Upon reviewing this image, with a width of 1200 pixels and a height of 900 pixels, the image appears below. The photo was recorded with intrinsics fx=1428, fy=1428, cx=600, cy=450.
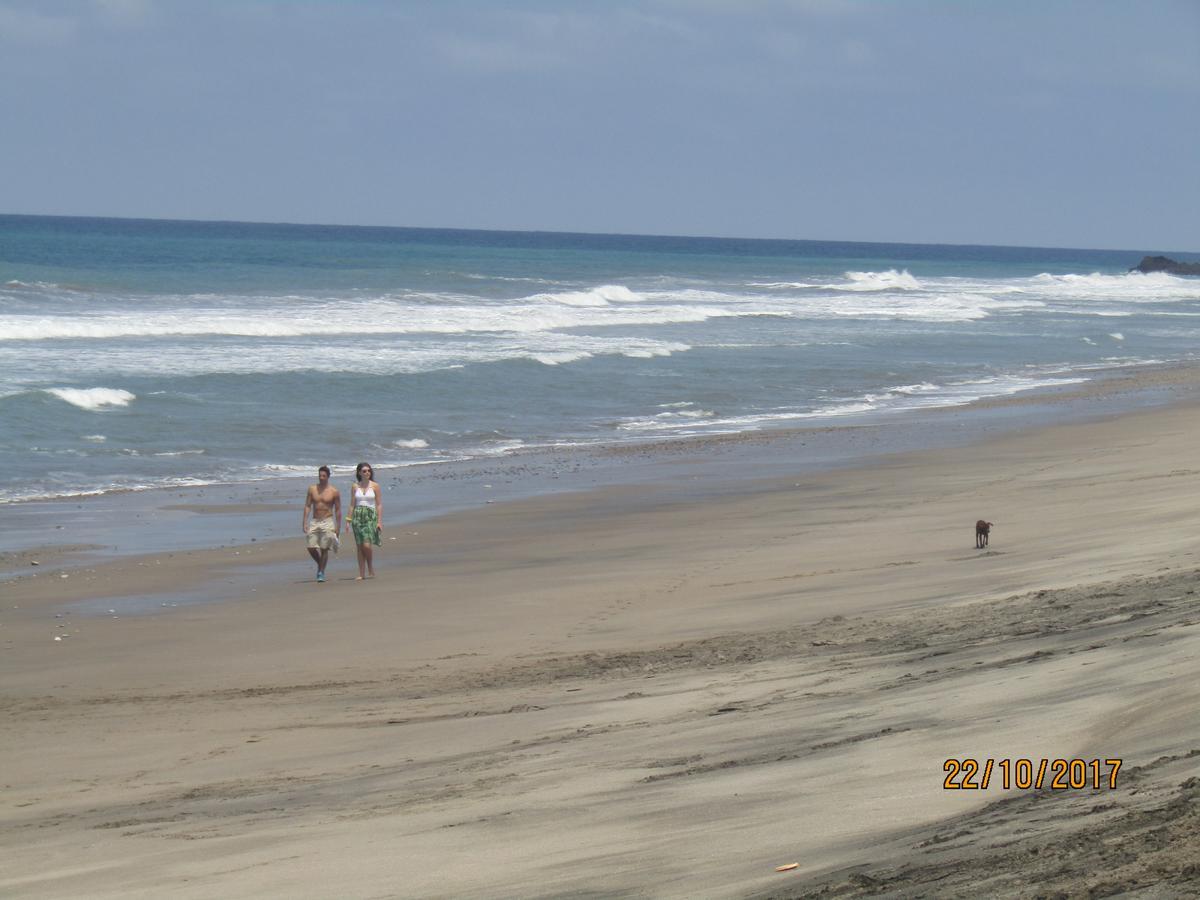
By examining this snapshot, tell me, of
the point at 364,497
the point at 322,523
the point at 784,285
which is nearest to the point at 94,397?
the point at 364,497

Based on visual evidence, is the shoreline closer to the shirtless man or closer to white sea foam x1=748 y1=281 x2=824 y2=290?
the shirtless man

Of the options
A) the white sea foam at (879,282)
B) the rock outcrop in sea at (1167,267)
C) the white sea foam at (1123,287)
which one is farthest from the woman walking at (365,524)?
the rock outcrop in sea at (1167,267)

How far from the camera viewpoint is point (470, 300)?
164 ft

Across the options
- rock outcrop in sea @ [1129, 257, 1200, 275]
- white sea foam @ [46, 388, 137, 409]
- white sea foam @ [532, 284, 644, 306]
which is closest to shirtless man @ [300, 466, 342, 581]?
white sea foam @ [46, 388, 137, 409]

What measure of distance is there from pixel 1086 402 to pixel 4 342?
71.9 ft

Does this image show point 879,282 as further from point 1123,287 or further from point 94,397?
point 94,397

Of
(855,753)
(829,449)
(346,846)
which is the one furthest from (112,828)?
(829,449)

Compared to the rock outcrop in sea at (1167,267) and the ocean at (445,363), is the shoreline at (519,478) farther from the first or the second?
the rock outcrop in sea at (1167,267)

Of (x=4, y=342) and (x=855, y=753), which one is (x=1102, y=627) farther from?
(x=4, y=342)

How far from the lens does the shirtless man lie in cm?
1205

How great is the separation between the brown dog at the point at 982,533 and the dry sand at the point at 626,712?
144 millimetres

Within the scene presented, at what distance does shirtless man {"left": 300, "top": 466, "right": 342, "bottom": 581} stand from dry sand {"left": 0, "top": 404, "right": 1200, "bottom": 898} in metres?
0.28

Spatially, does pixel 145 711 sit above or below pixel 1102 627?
below

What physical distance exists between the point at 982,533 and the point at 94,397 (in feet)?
48.4
